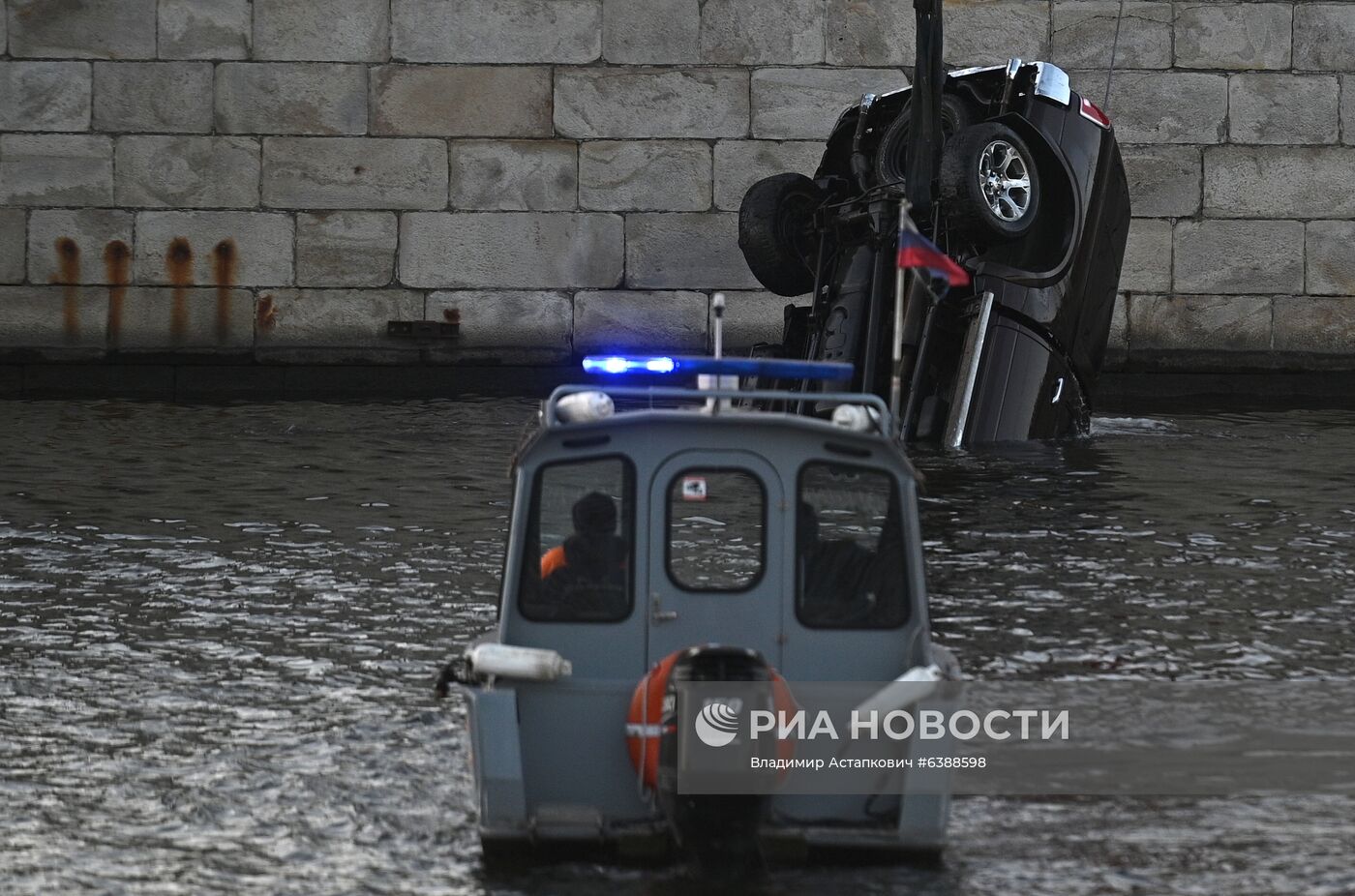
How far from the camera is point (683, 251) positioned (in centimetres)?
1797

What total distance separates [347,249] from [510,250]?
1.41 m

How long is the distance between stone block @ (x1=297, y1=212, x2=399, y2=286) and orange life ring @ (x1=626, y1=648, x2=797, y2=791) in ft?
40.5

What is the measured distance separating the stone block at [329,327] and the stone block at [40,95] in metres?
2.31

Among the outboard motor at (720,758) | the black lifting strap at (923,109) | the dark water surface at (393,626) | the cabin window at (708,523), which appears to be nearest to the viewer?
the outboard motor at (720,758)

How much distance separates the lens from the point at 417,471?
13.1 metres

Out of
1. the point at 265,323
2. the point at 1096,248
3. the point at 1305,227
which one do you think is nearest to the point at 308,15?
the point at 265,323

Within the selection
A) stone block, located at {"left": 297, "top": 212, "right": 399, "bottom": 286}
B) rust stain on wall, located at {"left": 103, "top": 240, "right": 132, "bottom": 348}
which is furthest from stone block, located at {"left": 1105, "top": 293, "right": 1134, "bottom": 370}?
rust stain on wall, located at {"left": 103, "top": 240, "right": 132, "bottom": 348}

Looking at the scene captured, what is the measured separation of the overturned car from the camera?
13023 mm

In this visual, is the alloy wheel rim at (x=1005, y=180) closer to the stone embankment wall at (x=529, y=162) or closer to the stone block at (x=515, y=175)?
the stone embankment wall at (x=529, y=162)

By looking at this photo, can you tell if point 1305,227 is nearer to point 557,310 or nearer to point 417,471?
point 557,310

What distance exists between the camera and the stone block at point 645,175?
17922mm

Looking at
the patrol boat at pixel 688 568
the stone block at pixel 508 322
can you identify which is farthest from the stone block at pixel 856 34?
the patrol boat at pixel 688 568

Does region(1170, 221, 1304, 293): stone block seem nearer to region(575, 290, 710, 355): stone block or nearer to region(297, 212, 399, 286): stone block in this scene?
region(575, 290, 710, 355): stone block

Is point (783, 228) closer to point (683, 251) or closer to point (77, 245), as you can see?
point (683, 251)
